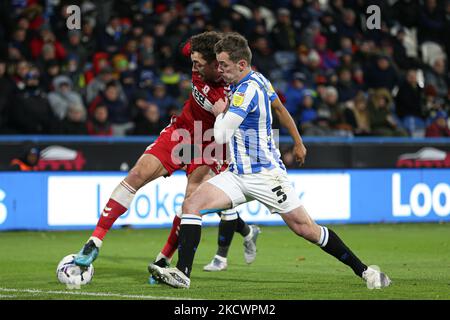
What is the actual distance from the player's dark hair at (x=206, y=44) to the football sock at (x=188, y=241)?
158cm

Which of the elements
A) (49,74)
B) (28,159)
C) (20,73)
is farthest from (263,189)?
(49,74)

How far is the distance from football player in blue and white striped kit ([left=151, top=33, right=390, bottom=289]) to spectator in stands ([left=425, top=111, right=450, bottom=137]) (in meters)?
11.0

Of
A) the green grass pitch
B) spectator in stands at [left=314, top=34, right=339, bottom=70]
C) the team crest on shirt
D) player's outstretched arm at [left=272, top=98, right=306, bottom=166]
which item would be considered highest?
spectator in stands at [left=314, top=34, right=339, bottom=70]

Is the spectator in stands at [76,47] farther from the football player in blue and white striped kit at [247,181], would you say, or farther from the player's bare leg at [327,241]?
the player's bare leg at [327,241]

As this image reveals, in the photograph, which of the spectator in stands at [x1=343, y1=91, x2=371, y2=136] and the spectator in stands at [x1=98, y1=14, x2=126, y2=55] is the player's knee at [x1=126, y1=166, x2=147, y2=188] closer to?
the spectator in stands at [x1=98, y1=14, x2=126, y2=55]

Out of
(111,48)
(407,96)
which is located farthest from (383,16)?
(111,48)

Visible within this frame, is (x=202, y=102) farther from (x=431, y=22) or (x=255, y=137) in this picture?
(x=431, y=22)

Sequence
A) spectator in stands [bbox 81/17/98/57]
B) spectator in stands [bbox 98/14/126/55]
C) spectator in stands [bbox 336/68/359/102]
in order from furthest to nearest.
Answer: spectator in stands [bbox 336/68/359/102] → spectator in stands [bbox 98/14/126/55] → spectator in stands [bbox 81/17/98/57]

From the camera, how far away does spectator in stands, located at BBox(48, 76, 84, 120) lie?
1702cm

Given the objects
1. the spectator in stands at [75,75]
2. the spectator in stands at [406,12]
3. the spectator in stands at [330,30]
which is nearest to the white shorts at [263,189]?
the spectator in stands at [75,75]

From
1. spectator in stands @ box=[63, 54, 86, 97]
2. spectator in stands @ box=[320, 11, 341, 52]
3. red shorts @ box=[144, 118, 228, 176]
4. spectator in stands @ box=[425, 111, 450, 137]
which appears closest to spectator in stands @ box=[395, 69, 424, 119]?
spectator in stands @ box=[425, 111, 450, 137]

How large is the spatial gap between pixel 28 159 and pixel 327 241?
7996 millimetres

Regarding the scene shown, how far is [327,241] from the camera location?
857 cm

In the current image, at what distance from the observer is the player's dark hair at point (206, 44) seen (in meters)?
9.10
